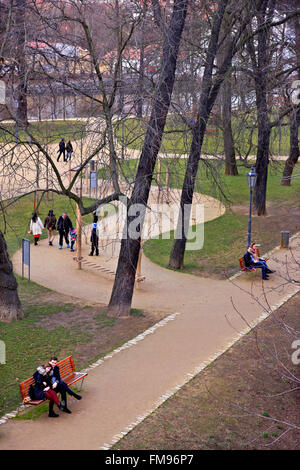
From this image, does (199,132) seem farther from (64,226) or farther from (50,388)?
(50,388)

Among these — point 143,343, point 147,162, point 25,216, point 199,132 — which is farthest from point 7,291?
point 25,216

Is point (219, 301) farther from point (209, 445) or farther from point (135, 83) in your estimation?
point (209, 445)

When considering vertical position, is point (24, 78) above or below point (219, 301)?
above

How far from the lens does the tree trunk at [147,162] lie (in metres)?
14.1

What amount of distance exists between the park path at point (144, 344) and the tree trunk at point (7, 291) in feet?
7.41

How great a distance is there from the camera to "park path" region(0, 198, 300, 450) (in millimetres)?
9586

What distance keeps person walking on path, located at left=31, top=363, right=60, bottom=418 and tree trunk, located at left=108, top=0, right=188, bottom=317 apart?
465cm

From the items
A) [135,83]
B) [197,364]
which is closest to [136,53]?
[135,83]

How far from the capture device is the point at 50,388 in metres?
10.2

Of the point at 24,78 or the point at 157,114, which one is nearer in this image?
the point at 24,78

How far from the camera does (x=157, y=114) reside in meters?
14.1

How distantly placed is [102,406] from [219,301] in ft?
21.2

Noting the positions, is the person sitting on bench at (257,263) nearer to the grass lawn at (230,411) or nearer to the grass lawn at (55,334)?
the grass lawn at (55,334)
